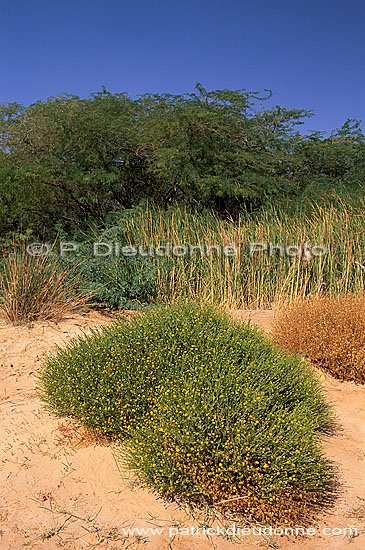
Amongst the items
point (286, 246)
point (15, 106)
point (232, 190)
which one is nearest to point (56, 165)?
point (15, 106)

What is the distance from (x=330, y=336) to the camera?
17.8ft

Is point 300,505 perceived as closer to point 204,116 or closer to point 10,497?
point 10,497

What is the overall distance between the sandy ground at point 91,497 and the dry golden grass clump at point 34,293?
2.22 meters

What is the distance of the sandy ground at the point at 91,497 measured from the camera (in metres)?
3.02

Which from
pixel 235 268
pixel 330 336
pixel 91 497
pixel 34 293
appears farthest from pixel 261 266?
pixel 91 497

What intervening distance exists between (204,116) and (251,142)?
6.95 feet

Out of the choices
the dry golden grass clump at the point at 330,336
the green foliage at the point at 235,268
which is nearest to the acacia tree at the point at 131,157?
the green foliage at the point at 235,268

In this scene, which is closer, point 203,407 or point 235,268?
point 203,407

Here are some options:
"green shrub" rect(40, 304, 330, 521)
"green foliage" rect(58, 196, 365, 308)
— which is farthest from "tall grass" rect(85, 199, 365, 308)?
"green shrub" rect(40, 304, 330, 521)

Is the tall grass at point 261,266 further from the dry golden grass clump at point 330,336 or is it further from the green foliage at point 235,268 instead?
the dry golden grass clump at point 330,336

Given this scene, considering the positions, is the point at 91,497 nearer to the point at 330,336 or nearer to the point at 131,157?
the point at 330,336

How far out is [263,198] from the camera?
511 inches

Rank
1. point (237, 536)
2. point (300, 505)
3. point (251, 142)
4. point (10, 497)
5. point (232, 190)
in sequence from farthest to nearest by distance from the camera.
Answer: point (251, 142)
point (232, 190)
point (10, 497)
point (300, 505)
point (237, 536)

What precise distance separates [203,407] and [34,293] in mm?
4427
